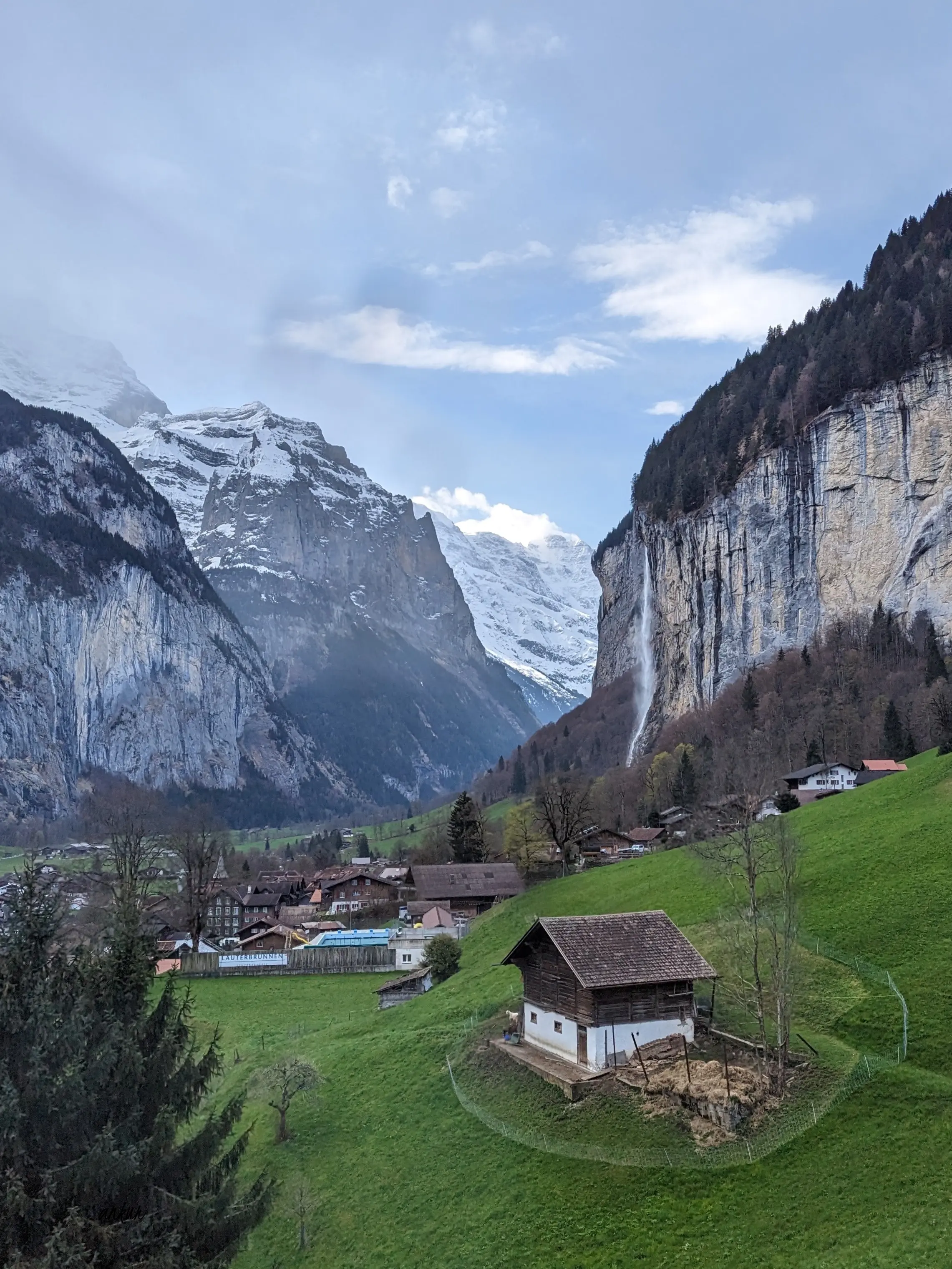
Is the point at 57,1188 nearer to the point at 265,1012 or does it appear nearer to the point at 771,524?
the point at 265,1012

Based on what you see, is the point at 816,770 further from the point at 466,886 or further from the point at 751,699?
the point at 751,699

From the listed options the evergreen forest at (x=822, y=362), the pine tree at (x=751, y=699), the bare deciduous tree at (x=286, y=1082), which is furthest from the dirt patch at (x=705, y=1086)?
the evergreen forest at (x=822, y=362)

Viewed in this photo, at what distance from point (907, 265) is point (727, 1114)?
466 feet

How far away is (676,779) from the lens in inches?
3799

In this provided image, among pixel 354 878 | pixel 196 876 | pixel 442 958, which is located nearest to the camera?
pixel 442 958

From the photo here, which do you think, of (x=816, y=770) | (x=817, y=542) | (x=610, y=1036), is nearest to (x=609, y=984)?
(x=610, y=1036)

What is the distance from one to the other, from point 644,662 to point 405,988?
13797 cm

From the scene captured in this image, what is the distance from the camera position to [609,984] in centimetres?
2914

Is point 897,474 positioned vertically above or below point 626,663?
above

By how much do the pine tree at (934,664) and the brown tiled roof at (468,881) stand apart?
133 ft

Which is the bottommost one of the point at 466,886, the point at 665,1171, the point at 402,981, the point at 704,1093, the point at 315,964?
the point at 315,964

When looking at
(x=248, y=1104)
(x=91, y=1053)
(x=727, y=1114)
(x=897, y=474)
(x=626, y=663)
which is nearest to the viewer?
(x=91, y=1053)

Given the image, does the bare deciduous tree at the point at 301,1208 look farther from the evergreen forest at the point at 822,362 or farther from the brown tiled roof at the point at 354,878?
the evergreen forest at the point at 822,362

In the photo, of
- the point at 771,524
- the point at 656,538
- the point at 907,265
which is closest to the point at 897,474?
the point at 771,524
